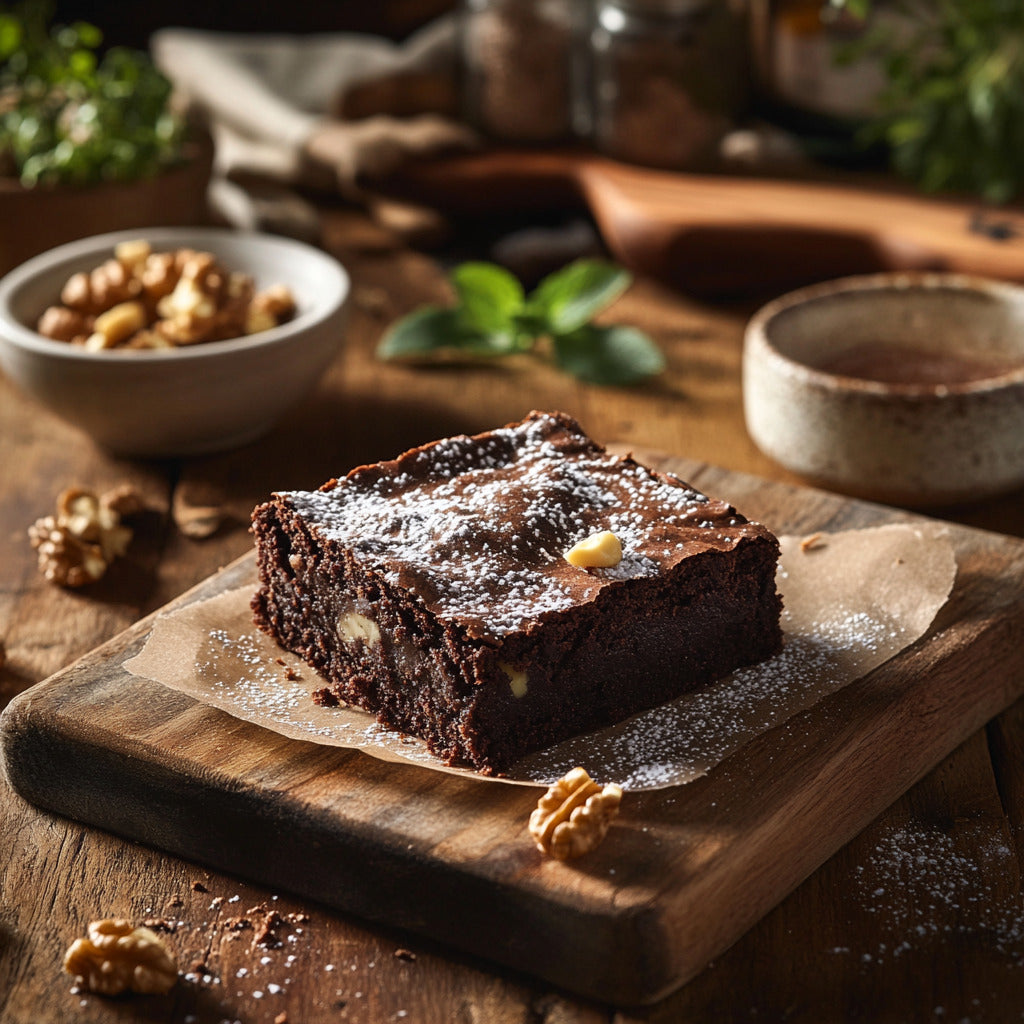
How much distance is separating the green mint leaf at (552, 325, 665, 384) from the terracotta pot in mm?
1024

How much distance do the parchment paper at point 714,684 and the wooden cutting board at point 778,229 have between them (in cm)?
125

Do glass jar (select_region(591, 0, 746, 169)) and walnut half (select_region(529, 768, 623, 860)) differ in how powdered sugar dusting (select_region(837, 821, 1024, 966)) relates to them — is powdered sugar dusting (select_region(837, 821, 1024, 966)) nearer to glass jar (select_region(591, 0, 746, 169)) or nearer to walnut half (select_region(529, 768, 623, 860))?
walnut half (select_region(529, 768, 623, 860))

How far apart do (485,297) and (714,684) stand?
150cm

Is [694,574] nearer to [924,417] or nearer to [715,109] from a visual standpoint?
[924,417]

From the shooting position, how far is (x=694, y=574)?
6.29ft

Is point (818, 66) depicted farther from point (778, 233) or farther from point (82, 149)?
point (82, 149)

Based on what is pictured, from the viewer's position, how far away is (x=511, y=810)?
171cm

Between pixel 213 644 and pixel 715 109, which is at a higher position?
pixel 715 109

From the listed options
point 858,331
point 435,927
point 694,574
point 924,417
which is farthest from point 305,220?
point 435,927

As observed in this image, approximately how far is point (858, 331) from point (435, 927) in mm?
1633

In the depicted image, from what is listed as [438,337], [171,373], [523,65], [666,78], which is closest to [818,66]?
[666,78]

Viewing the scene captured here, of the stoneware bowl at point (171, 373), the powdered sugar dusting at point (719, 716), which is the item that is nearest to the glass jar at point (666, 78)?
the stoneware bowl at point (171, 373)

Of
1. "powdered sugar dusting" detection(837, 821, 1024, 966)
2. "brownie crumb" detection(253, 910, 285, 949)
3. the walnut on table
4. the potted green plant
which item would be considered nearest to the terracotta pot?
the potted green plant

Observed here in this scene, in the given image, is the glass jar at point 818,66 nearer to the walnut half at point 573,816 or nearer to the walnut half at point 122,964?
the walnut half at point 573,816
